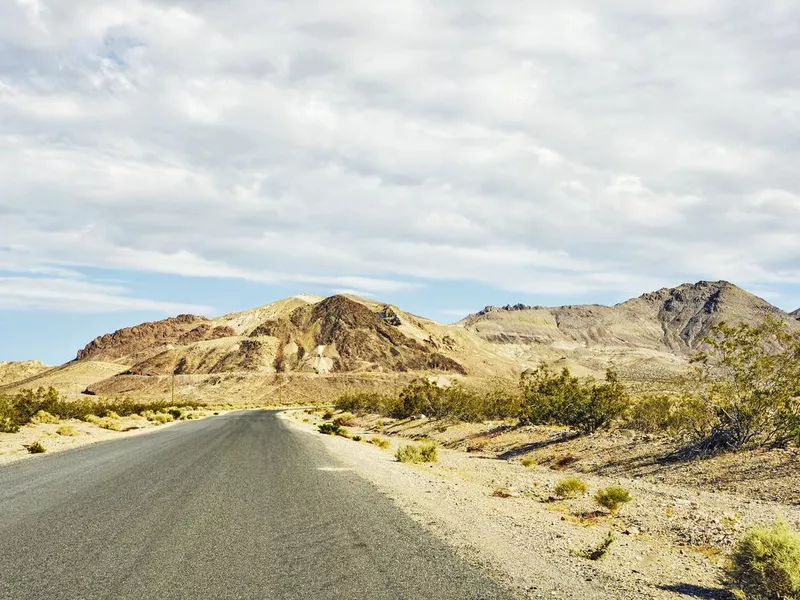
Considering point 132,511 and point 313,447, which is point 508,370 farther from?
point 132,511

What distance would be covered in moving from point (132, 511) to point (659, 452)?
1586 centimetres

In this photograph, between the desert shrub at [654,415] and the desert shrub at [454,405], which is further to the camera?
the desert shrub at [454,405]

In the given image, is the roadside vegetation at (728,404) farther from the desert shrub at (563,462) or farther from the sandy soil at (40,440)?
the sandy soil at (40,440)

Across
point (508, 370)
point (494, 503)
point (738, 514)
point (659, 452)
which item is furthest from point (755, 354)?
point (508, 370)

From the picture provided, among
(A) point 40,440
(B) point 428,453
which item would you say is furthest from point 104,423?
(B) point 428,453

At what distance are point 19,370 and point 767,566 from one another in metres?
216

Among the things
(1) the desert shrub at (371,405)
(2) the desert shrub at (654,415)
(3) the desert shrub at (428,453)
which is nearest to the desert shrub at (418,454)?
(3) the desert shrub at (428,453)

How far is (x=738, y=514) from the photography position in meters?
11.5

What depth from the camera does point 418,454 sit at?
23.1 m

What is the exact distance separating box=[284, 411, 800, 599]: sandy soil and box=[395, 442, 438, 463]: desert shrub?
4.55 meters

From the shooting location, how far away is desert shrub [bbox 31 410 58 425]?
38953 mm

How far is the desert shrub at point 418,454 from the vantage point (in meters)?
22.7

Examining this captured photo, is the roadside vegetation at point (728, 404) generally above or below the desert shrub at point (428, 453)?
above

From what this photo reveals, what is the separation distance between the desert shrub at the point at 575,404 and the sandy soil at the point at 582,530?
847 centimetres
